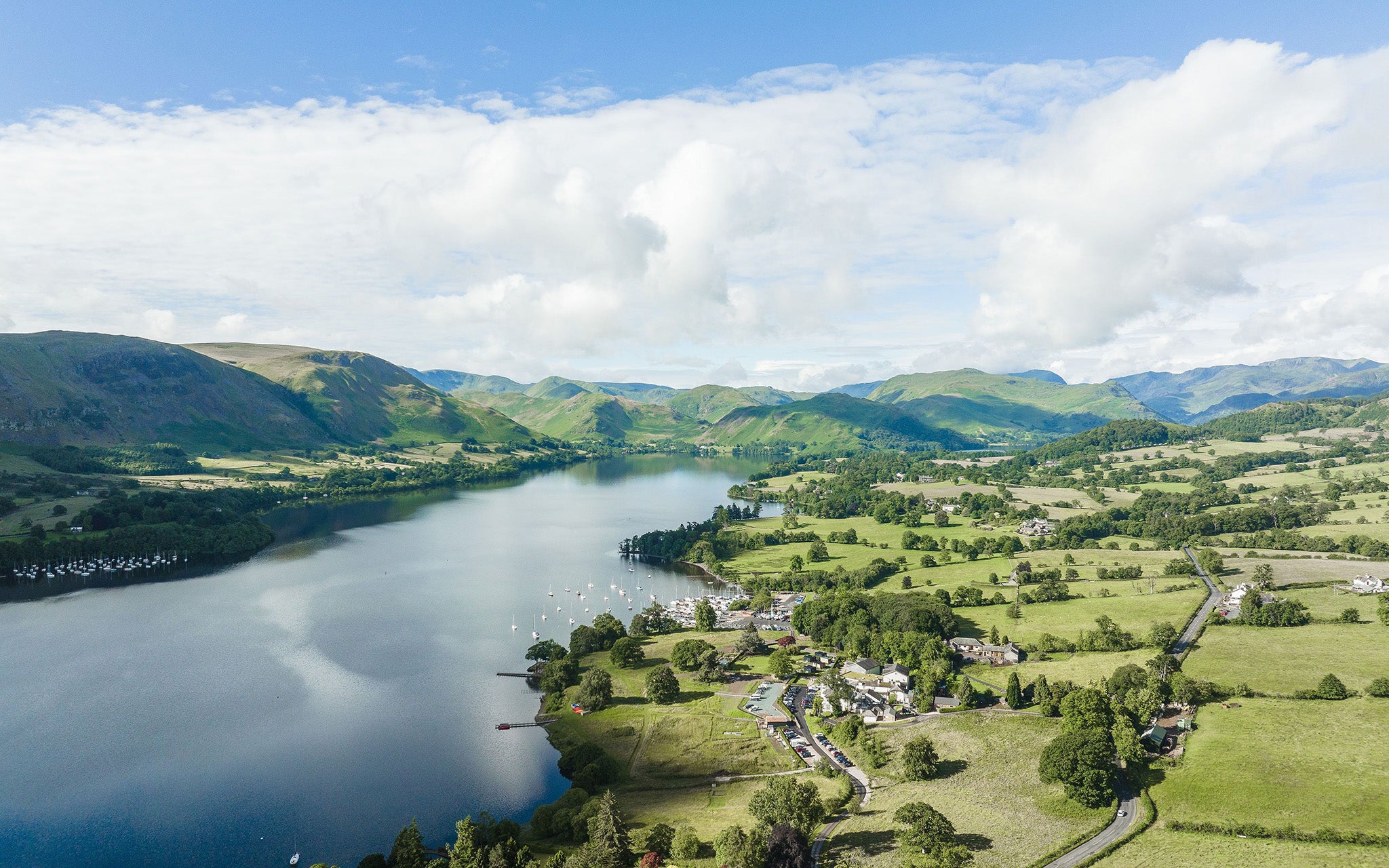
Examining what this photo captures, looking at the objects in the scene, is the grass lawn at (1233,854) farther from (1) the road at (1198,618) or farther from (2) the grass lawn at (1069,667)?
(1) the road at (1198,618)

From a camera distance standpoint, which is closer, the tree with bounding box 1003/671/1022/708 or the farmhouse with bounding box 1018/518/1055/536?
the tree with bounding box 1003/671/1022/708

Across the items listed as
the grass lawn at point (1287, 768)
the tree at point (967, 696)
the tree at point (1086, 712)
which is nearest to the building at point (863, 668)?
the tree at point (967, 696)

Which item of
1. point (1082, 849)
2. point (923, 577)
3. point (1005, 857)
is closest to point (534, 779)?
point (1005, 857)

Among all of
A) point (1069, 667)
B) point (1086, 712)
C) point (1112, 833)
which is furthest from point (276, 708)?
point (1069, 667)

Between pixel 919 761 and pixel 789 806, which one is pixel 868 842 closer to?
pixel 789 806

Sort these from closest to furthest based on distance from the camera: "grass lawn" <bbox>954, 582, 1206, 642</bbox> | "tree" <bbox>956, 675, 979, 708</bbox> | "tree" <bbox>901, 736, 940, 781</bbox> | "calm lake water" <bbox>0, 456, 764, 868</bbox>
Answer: "calm lake water" <bbox>0, 456, 764, 868</bbox>
"tree" <bbox>901, 736, 940, 781</bbox>
"tree" <bbox>956, 675, 979, 708</bbox>
"grass lawn" <bbox>954, 582, 1206, 642</bbox>

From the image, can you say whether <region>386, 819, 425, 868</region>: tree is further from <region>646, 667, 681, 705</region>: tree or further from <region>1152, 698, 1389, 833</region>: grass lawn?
<region>1152, 698, 1389, 833</region>: grass lawn

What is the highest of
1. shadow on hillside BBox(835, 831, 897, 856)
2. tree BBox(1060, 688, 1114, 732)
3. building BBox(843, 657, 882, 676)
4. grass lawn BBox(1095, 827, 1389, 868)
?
tree BBox(1060, 688, 1114, 732)

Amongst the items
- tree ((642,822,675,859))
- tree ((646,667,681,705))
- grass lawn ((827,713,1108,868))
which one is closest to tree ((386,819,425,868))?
tree ((642,822,675,859))
